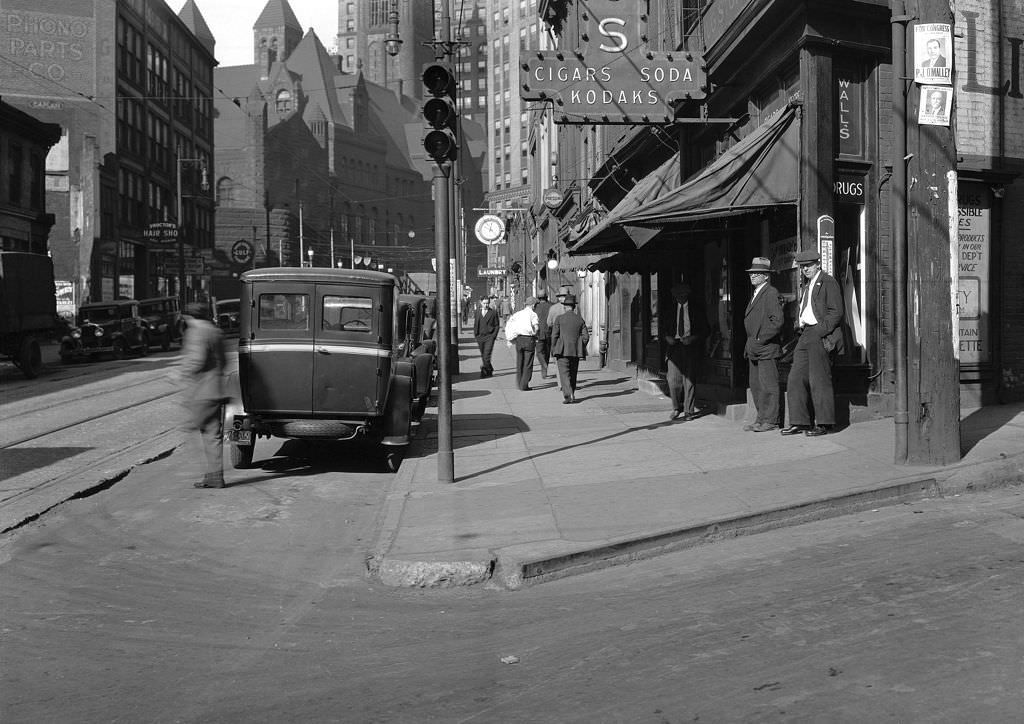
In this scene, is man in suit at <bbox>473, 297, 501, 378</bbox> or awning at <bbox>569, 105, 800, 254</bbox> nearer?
awning at <bbox>569, 105, 800, 254</bbox>

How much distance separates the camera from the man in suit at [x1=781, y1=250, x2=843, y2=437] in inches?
408

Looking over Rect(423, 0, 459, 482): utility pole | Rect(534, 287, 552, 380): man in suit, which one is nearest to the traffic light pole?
Rect(423, 0, 459, 482): utility pole

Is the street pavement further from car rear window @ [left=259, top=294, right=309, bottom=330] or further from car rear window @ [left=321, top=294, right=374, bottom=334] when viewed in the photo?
car rear window @ [left=259, top=294, right=309, bottom=330]

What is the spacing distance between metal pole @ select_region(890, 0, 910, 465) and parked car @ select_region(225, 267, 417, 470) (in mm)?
4938

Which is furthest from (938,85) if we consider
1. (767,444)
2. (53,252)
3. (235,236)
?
(235,236)

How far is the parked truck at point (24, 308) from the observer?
23250 millimetres

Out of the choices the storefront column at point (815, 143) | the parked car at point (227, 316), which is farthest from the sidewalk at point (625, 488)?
the parked car at point (227, 316)

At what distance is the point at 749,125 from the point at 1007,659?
10611 millimetres

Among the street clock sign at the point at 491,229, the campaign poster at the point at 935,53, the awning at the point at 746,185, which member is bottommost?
the awning at the point at 746,185

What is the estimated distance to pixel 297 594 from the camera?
20.8 ft

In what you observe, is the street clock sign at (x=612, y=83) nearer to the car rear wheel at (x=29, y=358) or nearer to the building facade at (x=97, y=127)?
the car rear wheel at (x=29, y=358)

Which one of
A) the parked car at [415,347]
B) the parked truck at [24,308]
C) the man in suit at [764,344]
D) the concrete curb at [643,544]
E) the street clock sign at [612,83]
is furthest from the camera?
the parked truck at [24,308]

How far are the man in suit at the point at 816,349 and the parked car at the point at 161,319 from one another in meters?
28.8

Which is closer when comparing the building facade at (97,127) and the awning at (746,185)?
the awning at (746,185)
